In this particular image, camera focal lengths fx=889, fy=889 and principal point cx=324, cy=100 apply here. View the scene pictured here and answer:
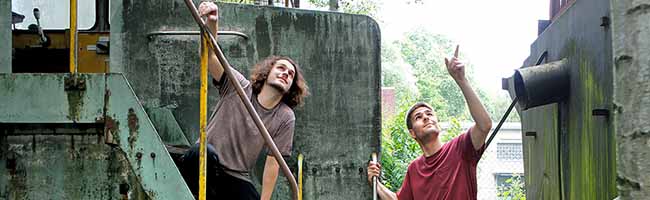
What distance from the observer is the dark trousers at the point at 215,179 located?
14.1 ft

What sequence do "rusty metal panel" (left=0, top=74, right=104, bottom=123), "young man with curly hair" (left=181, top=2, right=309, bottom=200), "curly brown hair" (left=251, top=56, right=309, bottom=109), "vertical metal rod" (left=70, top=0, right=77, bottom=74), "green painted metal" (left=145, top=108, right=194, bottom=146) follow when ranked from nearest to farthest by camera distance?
"rusty metal panel" (left=0, top=74, right=104, bottom=123) → "vertical metal rod" (left=70, top=0, right=77, bottom=74) → "young man with curly hair" (left=181, top=2, right=309, bottom=200) → "curly brown hair" (left=251, top=56, right=309, bottom=109) → "green painted metal" (left=145, top=108, right=194, bottom=146)

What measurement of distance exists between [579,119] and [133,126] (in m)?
2.95

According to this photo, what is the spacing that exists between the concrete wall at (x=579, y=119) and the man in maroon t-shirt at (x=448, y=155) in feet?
2.44

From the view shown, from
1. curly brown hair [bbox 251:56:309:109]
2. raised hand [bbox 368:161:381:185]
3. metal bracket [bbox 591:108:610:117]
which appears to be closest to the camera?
curly brown hair [bbox 251:56:309:109]

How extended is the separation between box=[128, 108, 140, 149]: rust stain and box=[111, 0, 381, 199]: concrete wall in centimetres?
163

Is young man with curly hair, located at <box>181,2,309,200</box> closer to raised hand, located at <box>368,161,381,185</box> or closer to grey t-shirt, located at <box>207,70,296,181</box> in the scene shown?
grey t-shirt, located at <box>207,70,296,181</box>

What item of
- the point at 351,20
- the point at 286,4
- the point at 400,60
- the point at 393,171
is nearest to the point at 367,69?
the point at 351,20

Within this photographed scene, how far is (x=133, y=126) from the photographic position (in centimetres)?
416

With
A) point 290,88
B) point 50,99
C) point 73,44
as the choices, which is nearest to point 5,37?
point 73,44

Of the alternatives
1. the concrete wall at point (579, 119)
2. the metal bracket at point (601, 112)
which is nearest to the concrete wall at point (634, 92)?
the concrete wall at point (579, 119)

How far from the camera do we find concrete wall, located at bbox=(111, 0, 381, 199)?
5797mm

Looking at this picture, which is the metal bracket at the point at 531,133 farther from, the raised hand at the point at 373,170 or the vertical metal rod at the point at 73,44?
the vertical metal rod at the point at 73,44

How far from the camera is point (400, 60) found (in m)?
51.8

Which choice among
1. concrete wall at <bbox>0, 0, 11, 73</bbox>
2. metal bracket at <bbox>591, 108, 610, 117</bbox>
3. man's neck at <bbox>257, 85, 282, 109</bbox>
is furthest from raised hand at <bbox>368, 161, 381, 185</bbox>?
concrete wall at <bbox>0, 0, 11, 73</bbox>
